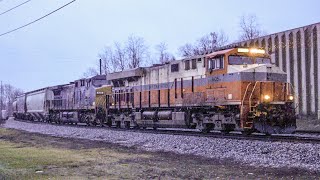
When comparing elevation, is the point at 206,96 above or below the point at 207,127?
above

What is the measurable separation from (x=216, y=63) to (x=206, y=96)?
1629 mm

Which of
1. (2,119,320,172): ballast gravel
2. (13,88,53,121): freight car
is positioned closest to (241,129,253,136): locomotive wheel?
(2,119,320,172): ballast gravel

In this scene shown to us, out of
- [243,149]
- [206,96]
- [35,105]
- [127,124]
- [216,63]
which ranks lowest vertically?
[243,149]

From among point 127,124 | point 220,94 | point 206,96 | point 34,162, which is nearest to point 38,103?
point 127,124

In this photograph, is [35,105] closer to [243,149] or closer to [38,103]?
[38,103]

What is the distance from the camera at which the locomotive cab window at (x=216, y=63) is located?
17922mm

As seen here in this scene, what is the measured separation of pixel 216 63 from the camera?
1823 cm

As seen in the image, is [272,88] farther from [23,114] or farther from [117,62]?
[117,62]

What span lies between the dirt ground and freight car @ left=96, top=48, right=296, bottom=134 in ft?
14.5

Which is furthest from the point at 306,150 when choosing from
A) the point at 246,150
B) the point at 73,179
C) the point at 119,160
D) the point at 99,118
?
the point at 99,118

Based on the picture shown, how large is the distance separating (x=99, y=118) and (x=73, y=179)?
2161 centimetres

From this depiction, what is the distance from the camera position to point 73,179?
30.7 ft

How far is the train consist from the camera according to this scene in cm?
1642

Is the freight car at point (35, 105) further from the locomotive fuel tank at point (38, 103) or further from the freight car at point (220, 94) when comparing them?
the freight car at point (220, 94)
